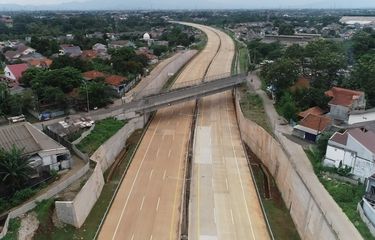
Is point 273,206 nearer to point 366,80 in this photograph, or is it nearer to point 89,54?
point 366,80

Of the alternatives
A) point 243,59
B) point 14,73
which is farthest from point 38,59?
point 243,59

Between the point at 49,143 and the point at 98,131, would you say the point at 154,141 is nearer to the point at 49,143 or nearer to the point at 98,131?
the point at 98,131

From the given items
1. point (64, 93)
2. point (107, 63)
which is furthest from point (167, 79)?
point (64, 93)

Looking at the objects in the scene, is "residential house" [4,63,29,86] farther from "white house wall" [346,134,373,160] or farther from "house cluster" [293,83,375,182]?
"white house wall" [346,134,373,160]

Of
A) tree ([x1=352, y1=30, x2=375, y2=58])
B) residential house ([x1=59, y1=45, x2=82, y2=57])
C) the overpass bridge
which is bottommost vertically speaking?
the overpass bridge

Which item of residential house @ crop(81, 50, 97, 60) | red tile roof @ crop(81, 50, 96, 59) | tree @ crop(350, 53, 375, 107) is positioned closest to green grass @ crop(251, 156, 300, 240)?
tree @ crop(350, 53, 375, 107)

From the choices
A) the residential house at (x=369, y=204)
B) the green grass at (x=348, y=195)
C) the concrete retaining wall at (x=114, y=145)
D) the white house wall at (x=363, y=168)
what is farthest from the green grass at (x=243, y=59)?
the residential house at (x=369, y=204)
